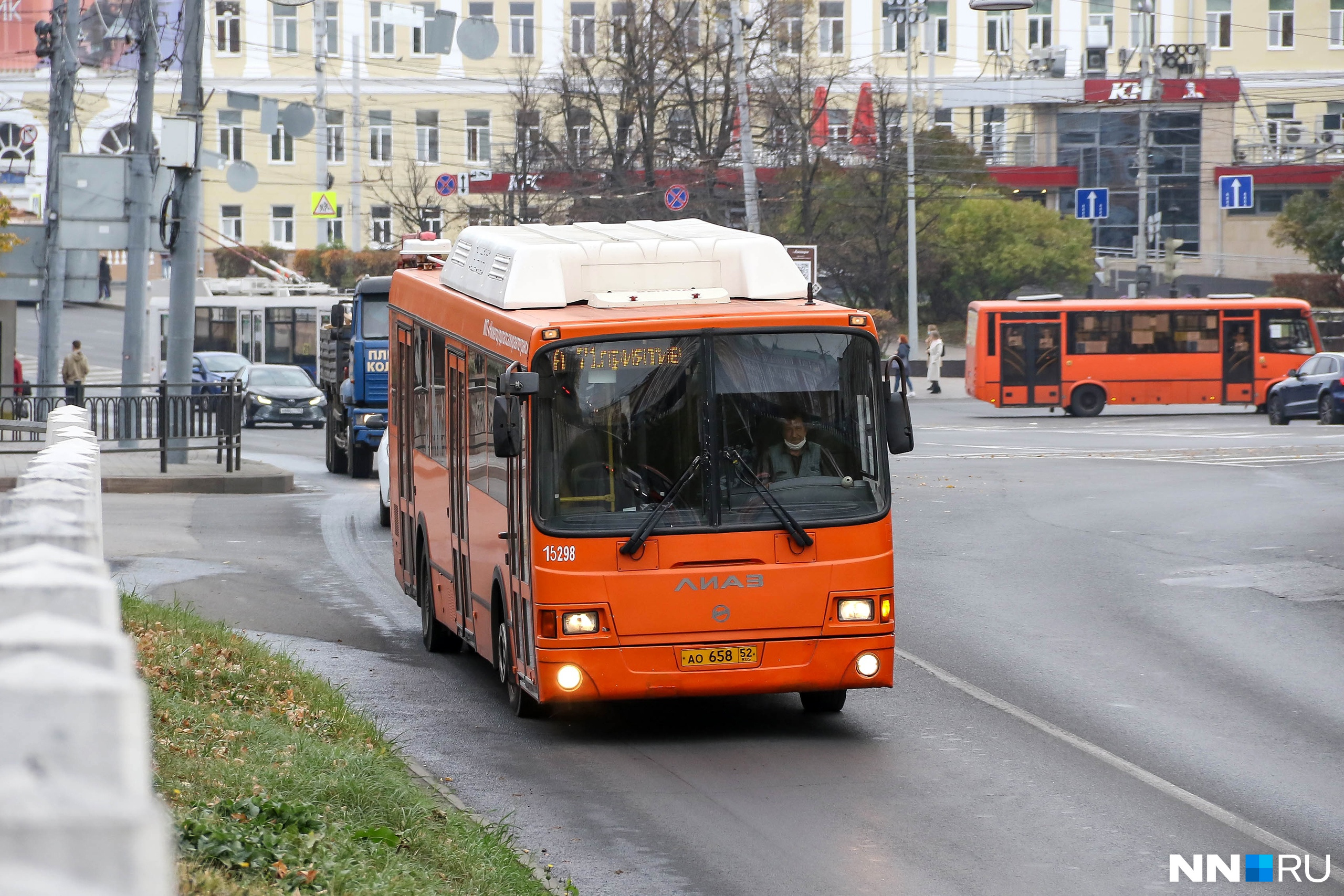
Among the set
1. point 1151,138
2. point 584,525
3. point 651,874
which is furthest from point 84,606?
point 1151,138

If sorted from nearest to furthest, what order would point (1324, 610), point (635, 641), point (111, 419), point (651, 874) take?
point (651, 874) → point (635, 641) → point (1324, 610) → point (111, 419)

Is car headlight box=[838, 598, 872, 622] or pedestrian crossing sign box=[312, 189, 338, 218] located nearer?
car headlight box=[838, 598, 872, 622]

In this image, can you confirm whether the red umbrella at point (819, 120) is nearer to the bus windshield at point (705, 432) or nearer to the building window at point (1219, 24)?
the building window at point (1219, 24)

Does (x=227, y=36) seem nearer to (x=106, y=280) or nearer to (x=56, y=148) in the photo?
(x=106, y=280)

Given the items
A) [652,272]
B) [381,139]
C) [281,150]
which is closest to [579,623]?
[652,272]

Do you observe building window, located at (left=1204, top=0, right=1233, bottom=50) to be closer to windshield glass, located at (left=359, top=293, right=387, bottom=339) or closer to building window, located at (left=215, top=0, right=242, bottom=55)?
building window, located at (left=215, top=0, right=242, bottom=55)

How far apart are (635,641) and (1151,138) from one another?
65627 mm

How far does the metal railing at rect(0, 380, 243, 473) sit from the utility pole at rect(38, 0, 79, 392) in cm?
534

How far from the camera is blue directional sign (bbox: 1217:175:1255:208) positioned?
58.2m

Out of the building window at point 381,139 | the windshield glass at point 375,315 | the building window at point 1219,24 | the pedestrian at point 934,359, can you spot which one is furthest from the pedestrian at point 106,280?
the windshield glass at point 375,315

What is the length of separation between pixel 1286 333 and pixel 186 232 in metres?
28.2

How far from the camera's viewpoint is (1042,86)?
73750 millimetres

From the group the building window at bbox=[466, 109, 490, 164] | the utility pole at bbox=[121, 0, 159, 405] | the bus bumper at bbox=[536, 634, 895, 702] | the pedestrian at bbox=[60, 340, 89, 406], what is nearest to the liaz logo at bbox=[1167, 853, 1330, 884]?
the bus bumper at bbox=[536, 634, 895, 702]

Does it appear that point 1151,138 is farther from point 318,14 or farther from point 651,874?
point 651,874
